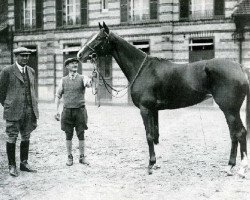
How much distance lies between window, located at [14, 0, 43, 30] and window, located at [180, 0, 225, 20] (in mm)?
9241

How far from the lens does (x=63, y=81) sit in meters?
7.38

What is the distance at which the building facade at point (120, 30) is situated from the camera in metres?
19.5

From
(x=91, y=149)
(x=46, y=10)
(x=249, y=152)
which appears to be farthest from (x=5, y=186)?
(x=46, y=10)

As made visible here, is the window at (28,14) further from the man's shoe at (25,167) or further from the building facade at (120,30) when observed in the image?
the man's shoe at (25,167)

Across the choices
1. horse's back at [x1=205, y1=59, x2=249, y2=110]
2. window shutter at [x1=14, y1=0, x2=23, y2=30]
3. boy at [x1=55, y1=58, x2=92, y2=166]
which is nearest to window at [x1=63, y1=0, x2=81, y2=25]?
window shutter at [x1=14, y1=0, x2=23, y2=30]

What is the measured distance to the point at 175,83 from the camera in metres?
6.84

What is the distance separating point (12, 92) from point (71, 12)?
676 inches

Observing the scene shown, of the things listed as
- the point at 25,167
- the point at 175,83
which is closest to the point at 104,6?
the point at 175,83

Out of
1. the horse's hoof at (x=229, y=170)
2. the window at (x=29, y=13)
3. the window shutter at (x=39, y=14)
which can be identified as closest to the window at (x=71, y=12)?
the window shutter at (x=39, y=14)

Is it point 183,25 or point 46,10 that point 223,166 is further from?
point 46,10

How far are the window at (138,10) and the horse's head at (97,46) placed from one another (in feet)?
46.6

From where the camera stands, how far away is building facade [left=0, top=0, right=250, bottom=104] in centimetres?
1948

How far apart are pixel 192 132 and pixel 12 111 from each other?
636cm

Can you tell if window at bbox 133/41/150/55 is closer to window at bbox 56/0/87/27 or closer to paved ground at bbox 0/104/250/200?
window at bbox 56/0/87/27
